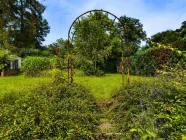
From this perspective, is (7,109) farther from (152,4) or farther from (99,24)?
A: (99,24)

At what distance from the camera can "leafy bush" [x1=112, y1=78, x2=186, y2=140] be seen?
2.31 metres

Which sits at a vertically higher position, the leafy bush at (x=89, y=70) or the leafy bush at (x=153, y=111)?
the leafy bush at (x=89, y=70)

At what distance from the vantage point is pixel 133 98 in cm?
400

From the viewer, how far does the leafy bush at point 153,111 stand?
2.31m

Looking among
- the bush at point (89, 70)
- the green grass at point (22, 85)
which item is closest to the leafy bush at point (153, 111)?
the green grass at point (22, 85)

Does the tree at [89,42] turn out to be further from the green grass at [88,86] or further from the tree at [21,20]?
the tree at [21,20]

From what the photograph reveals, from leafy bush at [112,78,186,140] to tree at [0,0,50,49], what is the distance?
17196 millimetres

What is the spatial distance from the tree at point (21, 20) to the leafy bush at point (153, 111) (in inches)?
677

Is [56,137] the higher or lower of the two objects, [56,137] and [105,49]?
the lower

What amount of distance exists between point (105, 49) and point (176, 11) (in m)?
9.83

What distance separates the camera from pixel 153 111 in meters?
2.99

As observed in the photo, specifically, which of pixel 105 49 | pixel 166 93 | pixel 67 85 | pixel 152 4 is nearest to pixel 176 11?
pixel 152 4

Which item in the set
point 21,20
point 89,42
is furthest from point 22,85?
point 21,20

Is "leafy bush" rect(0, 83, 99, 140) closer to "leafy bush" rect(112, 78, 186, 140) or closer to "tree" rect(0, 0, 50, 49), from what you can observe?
"leafy bush" rect(112, 78, 186, 140)
